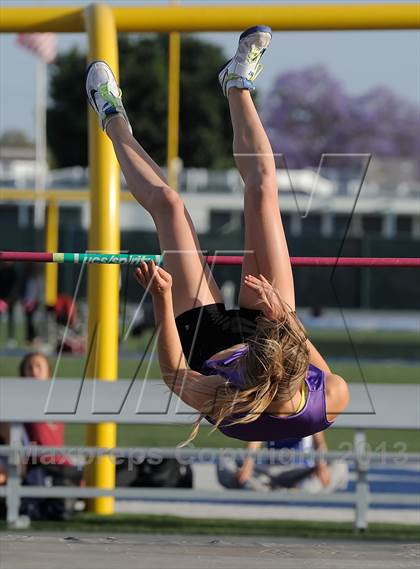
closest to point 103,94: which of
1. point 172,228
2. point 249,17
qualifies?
point 172,228

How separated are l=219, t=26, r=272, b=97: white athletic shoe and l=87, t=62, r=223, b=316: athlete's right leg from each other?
0.45 metres

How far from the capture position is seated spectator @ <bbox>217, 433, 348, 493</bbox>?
637cm

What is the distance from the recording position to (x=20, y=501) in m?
6.15

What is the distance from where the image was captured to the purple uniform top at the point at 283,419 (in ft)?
12.6

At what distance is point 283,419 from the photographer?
384 centimetres

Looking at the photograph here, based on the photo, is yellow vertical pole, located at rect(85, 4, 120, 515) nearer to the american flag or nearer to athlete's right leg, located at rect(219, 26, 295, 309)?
athlete's right leg, located at rect(219, 26, 295, 309)

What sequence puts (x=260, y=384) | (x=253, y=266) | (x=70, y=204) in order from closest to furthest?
(x=260, y=384)
(x=253, y=266)
(x=70, y=204)

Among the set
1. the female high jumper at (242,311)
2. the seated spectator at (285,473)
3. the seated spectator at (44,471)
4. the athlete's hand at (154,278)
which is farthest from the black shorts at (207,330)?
the seated spectator at (285,473)

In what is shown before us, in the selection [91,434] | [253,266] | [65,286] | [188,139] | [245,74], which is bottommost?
[91,434]

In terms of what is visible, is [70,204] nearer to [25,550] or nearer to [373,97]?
[25,550]

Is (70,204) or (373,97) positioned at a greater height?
(373,97)

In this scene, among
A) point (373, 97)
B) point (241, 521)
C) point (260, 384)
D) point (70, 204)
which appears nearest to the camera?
point (260, 384)

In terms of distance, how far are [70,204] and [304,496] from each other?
20564 mm

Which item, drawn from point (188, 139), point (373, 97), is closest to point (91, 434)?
point (188, 139)
